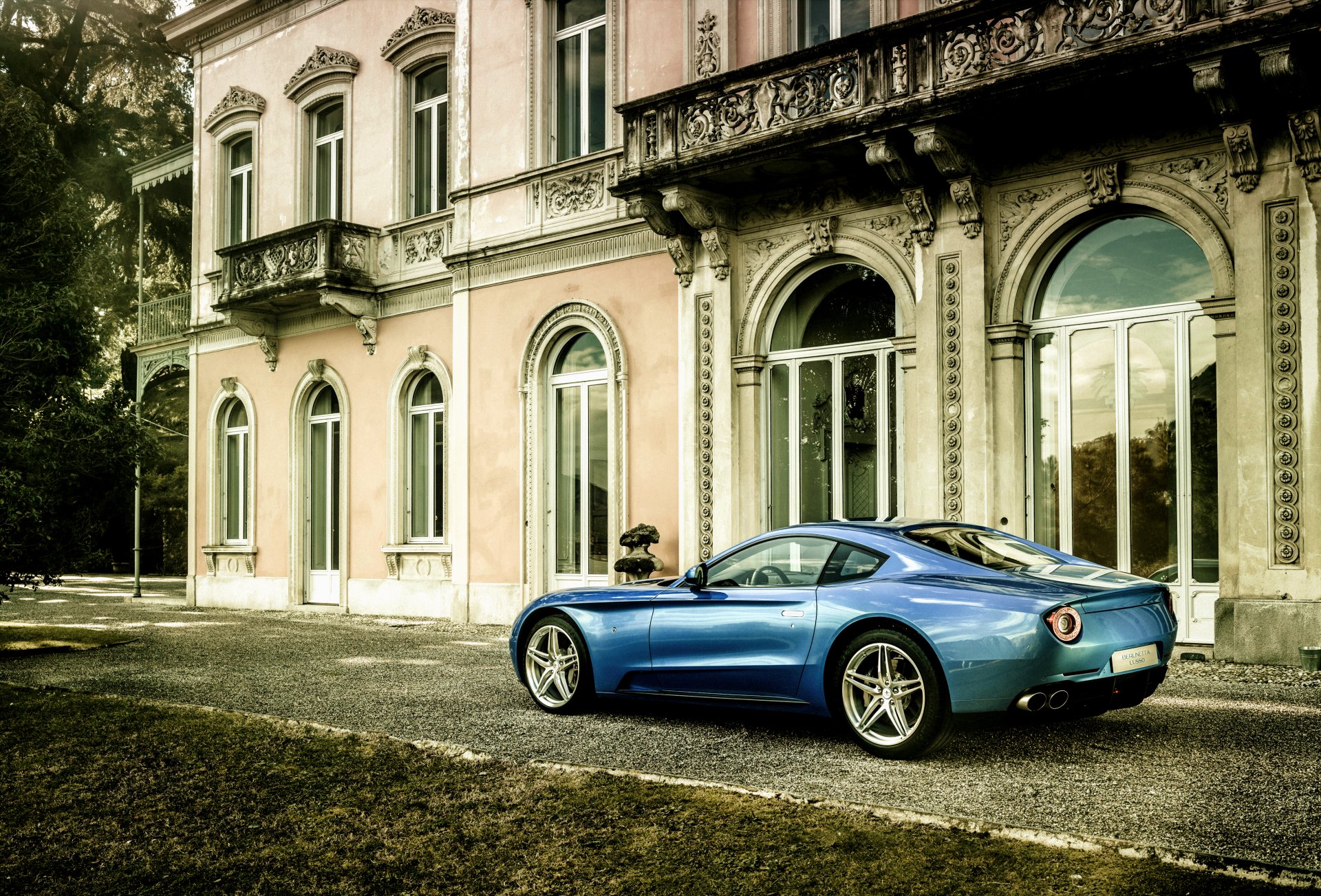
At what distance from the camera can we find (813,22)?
549 inches

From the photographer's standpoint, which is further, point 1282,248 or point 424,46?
point 424,46

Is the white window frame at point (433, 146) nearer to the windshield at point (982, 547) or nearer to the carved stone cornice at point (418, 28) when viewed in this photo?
the carved stone cornice at point (418, 28)

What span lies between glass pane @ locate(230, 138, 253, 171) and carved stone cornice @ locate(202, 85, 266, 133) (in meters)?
0.48

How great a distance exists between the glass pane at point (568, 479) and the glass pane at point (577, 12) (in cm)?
515

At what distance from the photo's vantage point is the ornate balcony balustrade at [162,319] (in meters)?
26.0

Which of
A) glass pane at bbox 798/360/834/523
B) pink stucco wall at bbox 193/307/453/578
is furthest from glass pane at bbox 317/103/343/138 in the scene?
glass pane at bbox 798/360/834/523

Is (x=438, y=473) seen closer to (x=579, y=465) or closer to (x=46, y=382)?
(x=579, y=465)

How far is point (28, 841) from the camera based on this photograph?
5180mm

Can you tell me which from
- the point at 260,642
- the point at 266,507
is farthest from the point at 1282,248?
the point at 266,507

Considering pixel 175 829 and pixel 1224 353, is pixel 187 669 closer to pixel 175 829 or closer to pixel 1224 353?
pixel 175 829

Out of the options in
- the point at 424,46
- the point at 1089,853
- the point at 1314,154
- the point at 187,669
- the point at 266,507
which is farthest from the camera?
the point at 266,507

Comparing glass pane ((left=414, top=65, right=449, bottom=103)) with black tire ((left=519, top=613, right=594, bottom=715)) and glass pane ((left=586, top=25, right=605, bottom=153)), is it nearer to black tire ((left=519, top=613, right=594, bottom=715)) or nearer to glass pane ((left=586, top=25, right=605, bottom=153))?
glass pane ((left=586, top=25, right=605, bottom=153))

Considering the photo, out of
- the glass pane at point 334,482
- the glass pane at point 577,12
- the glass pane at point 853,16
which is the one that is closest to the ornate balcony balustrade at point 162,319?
the glass pane at point 334,482

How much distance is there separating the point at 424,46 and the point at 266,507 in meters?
8.50
